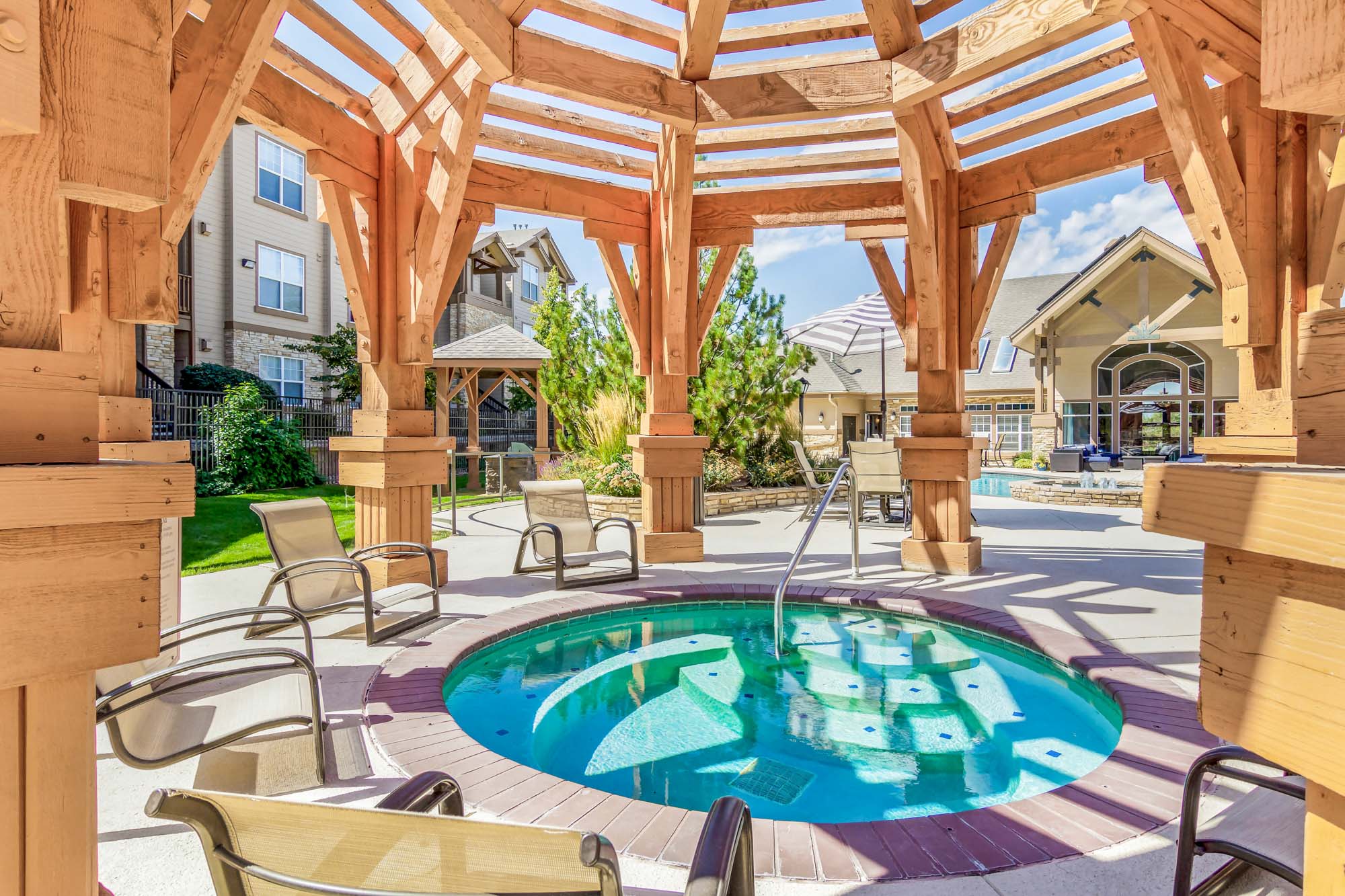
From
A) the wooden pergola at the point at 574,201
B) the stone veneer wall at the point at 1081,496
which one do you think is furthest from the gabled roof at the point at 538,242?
the wooden pergola at the point at 574,201

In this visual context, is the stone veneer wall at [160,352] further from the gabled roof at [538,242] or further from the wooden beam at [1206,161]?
the wooden beam at [1206,161]

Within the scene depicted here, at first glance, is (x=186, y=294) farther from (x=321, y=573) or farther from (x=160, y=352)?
(x=321, y=573)

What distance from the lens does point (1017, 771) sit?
304cm

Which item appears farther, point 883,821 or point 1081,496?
point 1081,496

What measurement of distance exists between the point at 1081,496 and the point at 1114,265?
925 cm

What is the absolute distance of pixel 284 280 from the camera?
16.1 meters

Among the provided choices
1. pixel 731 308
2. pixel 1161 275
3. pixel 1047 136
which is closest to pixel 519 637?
pixel 731 308

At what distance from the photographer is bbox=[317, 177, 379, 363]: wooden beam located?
4969 mm

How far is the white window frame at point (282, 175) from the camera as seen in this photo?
1533cm

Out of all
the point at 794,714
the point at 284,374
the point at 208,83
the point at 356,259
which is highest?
the point at 284,374

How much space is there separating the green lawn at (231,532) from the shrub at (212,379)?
3954 mm

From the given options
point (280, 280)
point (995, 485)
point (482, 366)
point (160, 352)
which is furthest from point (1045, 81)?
point (280, 280)

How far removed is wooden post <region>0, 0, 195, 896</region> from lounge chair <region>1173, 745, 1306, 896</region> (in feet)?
6.79

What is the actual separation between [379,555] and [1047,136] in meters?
10.3
